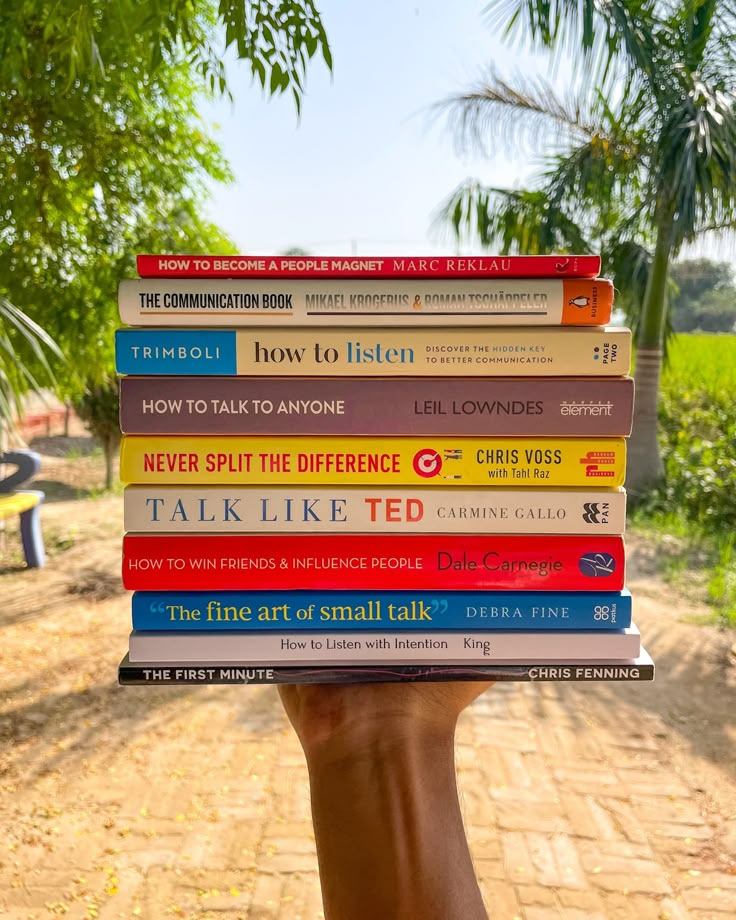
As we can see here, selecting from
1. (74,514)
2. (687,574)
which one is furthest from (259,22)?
(74,514)

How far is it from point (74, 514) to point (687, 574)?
5543 millimetres

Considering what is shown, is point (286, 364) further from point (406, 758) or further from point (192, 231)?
point (192, 231)

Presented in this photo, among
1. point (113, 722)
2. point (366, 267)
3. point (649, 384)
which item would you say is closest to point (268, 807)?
point (113, 722)

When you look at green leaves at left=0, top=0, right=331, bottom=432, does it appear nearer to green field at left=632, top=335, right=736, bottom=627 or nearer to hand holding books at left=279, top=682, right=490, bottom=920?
hand holding books at left=279, top=682, right=490, bottom=920

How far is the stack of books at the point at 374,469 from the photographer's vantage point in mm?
1054

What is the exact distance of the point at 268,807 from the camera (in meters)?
2.94

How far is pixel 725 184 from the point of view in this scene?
19.6ft

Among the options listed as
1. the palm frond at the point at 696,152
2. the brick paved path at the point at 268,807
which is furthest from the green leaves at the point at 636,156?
the brick paved path at the point at 268,807

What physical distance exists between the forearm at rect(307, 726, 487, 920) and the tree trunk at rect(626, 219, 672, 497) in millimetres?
6540

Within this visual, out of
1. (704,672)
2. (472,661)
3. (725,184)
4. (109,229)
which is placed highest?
(725,184)

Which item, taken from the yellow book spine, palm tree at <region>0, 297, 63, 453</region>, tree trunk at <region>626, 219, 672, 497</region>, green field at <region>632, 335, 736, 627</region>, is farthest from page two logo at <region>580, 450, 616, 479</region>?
tree trunk at <region>626, 219, 672, 497</region>

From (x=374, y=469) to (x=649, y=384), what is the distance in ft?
22.2

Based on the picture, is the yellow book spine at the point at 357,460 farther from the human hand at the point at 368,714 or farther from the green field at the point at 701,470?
the green field at the point at 701,470

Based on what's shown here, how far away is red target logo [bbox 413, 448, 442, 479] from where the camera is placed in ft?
3.51
